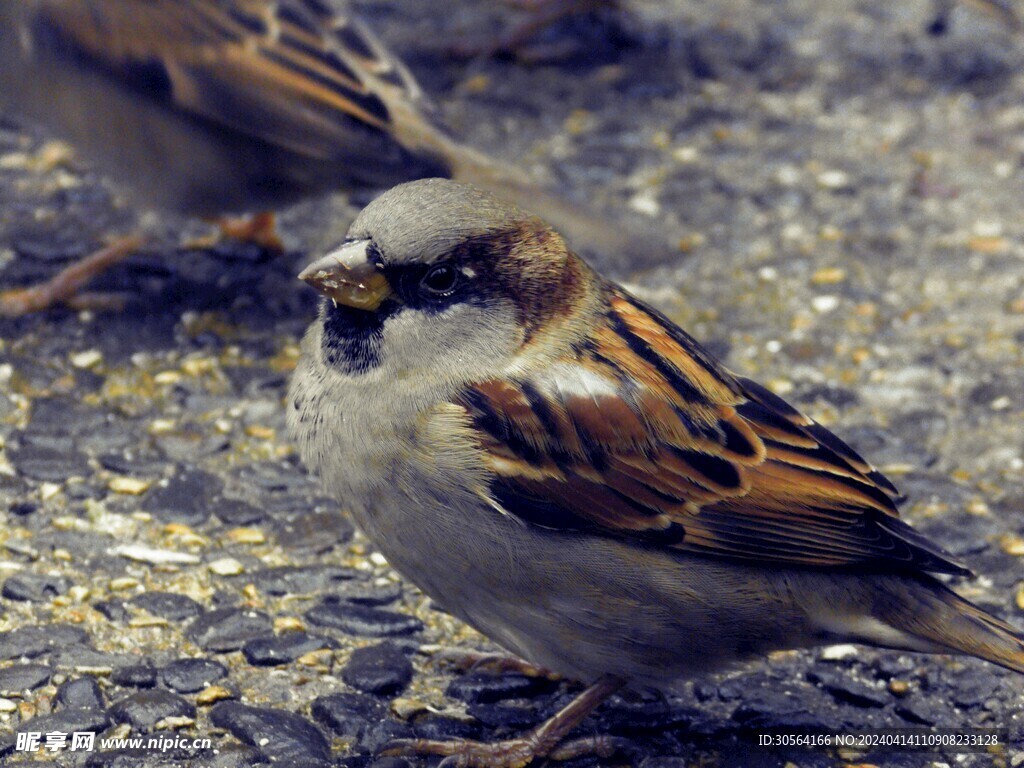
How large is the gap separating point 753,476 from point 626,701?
71 centimetres

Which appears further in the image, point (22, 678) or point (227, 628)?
point (227, 628)

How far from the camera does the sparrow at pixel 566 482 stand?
2795 mm

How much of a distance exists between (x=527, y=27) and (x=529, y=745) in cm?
410

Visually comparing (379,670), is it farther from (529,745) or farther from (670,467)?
(670,467)

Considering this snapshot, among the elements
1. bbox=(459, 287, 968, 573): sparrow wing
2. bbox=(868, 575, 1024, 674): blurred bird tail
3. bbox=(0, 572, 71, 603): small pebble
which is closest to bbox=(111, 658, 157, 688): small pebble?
bbox=(0, 572, 71, 603): small pebble

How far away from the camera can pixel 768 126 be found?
5.85 meters

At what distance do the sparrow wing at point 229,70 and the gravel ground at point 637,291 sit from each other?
605 mm

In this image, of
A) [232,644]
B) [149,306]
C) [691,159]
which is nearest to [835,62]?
[691,159]

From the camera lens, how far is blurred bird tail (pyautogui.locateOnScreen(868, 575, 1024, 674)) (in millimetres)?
2895

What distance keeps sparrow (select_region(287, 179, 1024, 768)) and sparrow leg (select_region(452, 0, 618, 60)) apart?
3.39 m

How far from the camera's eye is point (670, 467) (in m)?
2.88

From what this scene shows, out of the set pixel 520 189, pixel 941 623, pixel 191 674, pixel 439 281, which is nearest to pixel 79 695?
pixel 191 674

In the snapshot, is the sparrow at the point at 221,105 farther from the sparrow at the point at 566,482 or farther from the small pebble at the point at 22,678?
the small pebble at the point at 22,678

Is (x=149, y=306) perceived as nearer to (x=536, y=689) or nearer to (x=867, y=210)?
(x=536, y=689)
